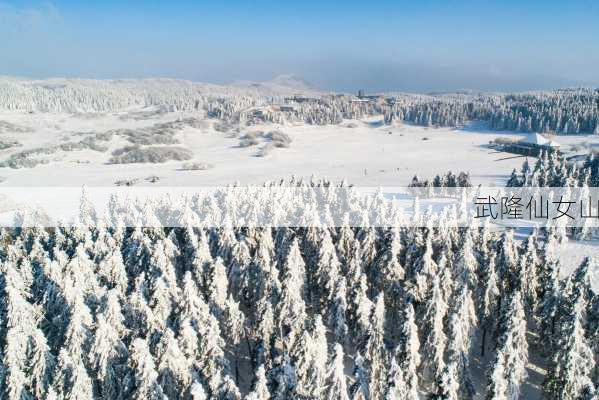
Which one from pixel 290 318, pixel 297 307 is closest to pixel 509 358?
pixel 297 307

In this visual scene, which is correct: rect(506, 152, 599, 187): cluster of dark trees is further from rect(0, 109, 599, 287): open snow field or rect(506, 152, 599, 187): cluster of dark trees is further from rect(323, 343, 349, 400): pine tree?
rect(323, 343, 349, 400): pine tree

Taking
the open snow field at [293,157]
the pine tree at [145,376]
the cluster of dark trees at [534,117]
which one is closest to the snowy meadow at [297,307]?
the pine tree at [145,376]

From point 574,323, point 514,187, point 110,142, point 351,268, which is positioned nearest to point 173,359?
point 351,268

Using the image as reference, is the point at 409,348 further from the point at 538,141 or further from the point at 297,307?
the point at 538,141

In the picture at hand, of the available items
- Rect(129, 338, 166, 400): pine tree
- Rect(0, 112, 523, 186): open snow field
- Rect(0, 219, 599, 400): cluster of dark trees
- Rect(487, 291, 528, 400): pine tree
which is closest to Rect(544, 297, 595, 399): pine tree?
Rect(0, 219, 599, 400): cluster of dark trees

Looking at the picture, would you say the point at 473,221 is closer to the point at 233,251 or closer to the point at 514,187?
the point at 233,251

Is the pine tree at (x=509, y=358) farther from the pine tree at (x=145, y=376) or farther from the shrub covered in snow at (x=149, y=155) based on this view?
the shrub covered in snow at (x=149, y=155)
